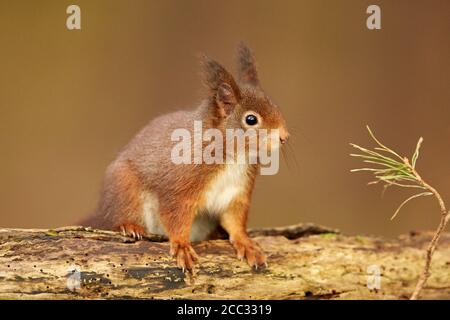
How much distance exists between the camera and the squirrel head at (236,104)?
2.20 m

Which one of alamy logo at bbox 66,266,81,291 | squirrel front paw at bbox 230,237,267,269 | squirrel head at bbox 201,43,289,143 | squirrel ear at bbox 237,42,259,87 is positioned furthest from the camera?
squirrel ear at bbox 237,42,259,87

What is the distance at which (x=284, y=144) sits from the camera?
227 cm

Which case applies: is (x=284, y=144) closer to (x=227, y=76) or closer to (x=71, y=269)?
(x=227, y=76)

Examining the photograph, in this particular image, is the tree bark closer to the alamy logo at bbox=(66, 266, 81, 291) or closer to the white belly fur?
the alamy logo at bbox=(66, 266, 81, 291)

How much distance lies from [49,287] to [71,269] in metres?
0.08

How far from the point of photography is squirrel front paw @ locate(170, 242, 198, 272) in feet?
7.25

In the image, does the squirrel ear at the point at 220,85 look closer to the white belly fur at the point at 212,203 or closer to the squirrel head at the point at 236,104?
the squirrel head at the point at 236,104

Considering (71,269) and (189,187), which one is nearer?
(71,269)

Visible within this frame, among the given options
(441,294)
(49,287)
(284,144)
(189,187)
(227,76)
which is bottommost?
(441,294)

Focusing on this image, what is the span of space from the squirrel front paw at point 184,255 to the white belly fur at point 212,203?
0.19 m

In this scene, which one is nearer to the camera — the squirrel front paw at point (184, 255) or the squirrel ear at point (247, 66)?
the squirrel front paw at point (184, 255)

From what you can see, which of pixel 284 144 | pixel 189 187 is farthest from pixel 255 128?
pixel 189 187

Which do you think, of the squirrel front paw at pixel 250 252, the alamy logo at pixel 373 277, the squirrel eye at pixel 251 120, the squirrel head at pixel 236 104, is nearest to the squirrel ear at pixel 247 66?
the squirrel head at pixel 236 104

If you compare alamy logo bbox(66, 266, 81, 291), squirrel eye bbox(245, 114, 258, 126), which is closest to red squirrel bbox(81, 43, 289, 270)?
squirrel eye bbox(245, 114, 258, 126)
